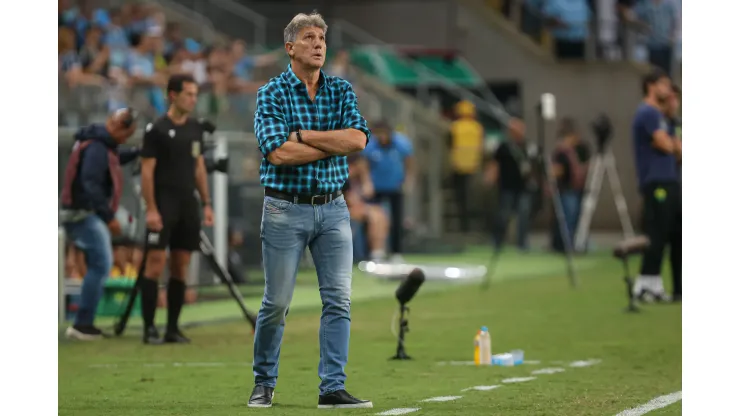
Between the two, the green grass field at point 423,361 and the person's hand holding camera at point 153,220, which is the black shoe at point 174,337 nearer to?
the green grass field at point 423,361

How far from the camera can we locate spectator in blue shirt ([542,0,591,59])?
3928cm

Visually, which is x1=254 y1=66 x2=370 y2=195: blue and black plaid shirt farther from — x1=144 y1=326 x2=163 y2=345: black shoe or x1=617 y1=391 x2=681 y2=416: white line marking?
x1=144 y1=326 x2=163 y2=345: black shoe

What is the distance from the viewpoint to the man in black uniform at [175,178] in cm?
1348

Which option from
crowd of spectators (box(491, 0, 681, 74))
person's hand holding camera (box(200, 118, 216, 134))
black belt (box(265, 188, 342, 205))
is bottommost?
black belt (box(265, 188, 342, 205))

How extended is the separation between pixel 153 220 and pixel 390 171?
11.5 metres

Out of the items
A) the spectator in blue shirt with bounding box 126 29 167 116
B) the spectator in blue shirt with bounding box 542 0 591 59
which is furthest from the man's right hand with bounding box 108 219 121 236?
the spectator in blue shirt with bounding box 542 0 591 59

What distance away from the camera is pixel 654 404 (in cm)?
997

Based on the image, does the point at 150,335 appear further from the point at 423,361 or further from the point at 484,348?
the point at 484,348

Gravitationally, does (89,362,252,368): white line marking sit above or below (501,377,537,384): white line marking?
below

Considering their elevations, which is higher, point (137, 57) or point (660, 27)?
point (660, 27)

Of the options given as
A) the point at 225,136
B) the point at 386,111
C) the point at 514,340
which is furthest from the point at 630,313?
the point at 386,111

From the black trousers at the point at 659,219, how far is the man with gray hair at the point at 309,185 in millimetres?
8569

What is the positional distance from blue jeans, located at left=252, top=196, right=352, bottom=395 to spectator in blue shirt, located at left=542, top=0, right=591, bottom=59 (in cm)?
3038

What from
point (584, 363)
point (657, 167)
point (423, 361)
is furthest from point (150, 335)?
point (657, 167)
